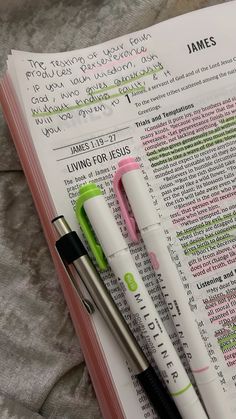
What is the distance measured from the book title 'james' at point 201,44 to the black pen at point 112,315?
191mm

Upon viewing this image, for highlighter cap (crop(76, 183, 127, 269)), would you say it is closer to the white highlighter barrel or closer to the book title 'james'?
the white highlighter barrel

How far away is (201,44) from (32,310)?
0.88 feet

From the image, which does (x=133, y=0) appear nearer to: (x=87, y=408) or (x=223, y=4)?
(x=223, y=4)

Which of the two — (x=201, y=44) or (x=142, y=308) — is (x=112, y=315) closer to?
(x=142, y=308)

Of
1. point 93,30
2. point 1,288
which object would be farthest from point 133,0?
point 1,288

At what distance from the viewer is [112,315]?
36 centimetres

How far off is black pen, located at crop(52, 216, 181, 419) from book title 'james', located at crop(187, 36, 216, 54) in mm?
191

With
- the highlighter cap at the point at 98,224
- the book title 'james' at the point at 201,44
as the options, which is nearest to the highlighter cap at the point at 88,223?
the highlighter cap at the point at 98,224

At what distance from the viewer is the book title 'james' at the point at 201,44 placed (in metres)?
0.43

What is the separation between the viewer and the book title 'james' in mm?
433

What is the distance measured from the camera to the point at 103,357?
0.37 metres

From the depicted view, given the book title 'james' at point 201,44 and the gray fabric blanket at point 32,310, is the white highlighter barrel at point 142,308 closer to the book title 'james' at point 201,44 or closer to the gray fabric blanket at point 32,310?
the gray fabric blanket at point 32,310

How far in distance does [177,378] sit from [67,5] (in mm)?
341

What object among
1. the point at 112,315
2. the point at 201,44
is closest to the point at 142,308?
the point at 112,315
